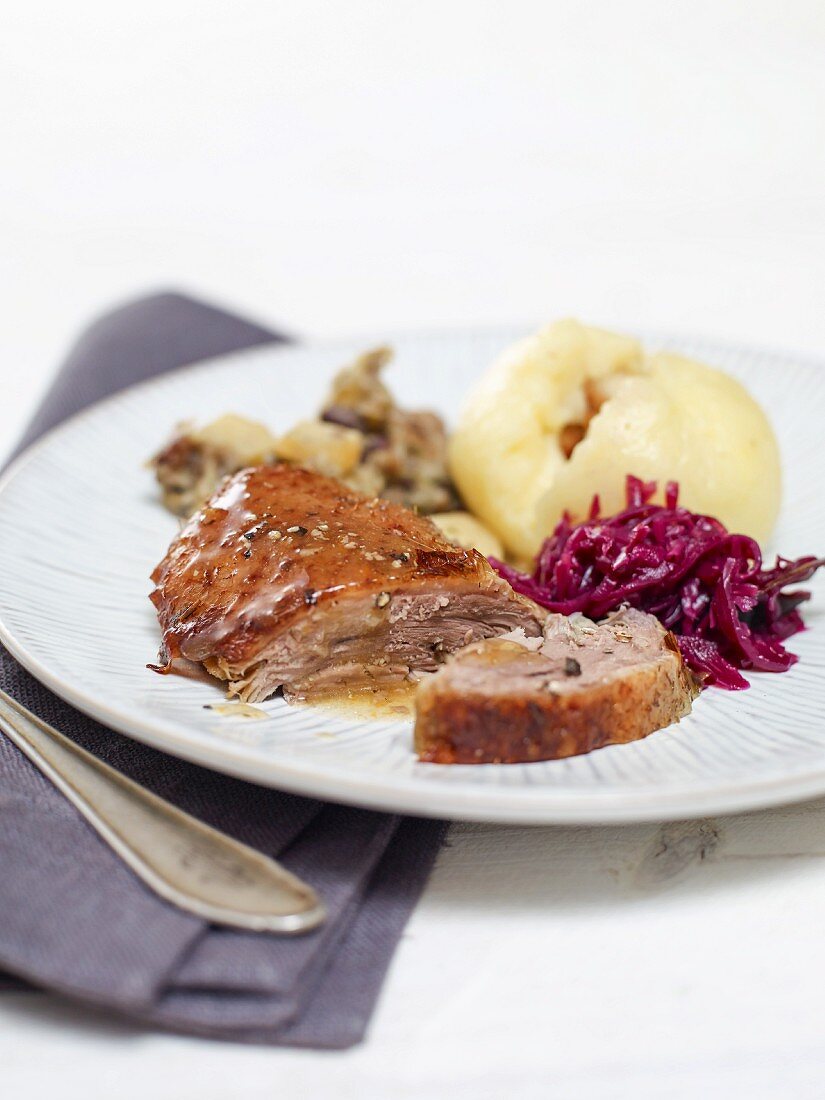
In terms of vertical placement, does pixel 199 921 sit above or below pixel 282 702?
below

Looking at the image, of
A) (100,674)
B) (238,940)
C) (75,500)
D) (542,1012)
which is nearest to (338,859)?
(238,940)

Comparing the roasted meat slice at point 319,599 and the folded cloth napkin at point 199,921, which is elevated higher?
the roasted meat slice at point 319,599

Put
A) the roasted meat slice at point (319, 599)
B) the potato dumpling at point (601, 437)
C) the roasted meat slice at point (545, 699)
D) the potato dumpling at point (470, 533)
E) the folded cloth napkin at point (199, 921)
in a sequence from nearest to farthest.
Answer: the folded cloth napkin at point (199, 921) → the roasted meat slice at point (545, 699) → the roasted meat slice at point (319, 599) → the potato dumpling at point (601, 437) → the potato dumpling at point (470, 533)

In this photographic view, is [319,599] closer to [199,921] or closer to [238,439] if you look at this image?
[199,921]

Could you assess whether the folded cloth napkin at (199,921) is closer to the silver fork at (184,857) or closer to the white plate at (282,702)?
the silver fork at (184,857)

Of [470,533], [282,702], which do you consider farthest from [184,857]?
[470,533]

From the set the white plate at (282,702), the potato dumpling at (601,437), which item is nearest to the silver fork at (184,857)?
the white plate at (282,702)

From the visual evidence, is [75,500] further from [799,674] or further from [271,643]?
[799,674]
